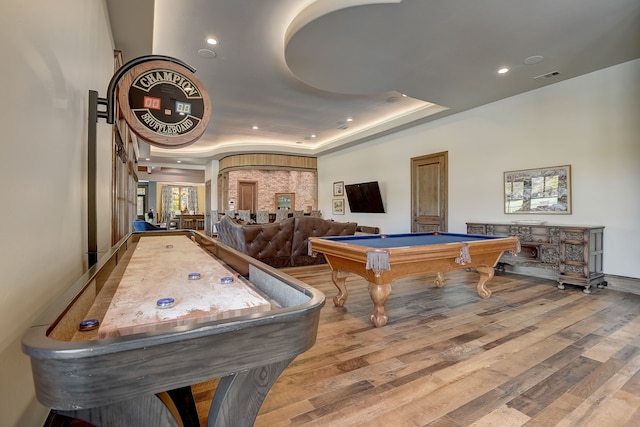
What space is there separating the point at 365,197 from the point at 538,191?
168 inches

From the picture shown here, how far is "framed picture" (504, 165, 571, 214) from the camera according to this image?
4562mm

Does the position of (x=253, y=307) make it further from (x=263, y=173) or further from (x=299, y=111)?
(x=263, y=173)

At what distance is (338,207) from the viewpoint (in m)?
10.1

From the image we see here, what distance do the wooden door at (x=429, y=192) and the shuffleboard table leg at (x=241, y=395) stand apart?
6.16m

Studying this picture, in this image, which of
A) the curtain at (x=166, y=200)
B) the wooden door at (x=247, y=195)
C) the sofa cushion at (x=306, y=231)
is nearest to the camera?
the sofa cushion at (x=306, y=231)

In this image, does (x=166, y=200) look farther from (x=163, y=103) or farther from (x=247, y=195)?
(x=163, y=103)

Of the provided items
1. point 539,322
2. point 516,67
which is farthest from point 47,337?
point 516,67

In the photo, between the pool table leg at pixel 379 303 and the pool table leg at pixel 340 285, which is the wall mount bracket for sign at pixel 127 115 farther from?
the pool table leg at pixel 340 285

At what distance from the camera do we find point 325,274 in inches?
192

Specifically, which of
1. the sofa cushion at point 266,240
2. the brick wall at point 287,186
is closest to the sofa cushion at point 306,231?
the sofa cushion at point 266,240

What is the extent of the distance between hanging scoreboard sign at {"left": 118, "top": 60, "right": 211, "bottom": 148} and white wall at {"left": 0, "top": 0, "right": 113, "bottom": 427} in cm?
30

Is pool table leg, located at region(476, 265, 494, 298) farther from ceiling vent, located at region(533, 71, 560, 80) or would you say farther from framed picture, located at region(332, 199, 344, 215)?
framed picture, located at region(332, 199, 344, 215)

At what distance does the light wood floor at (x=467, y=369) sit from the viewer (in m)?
1.57

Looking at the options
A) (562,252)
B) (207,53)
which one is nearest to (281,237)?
(207,53)
